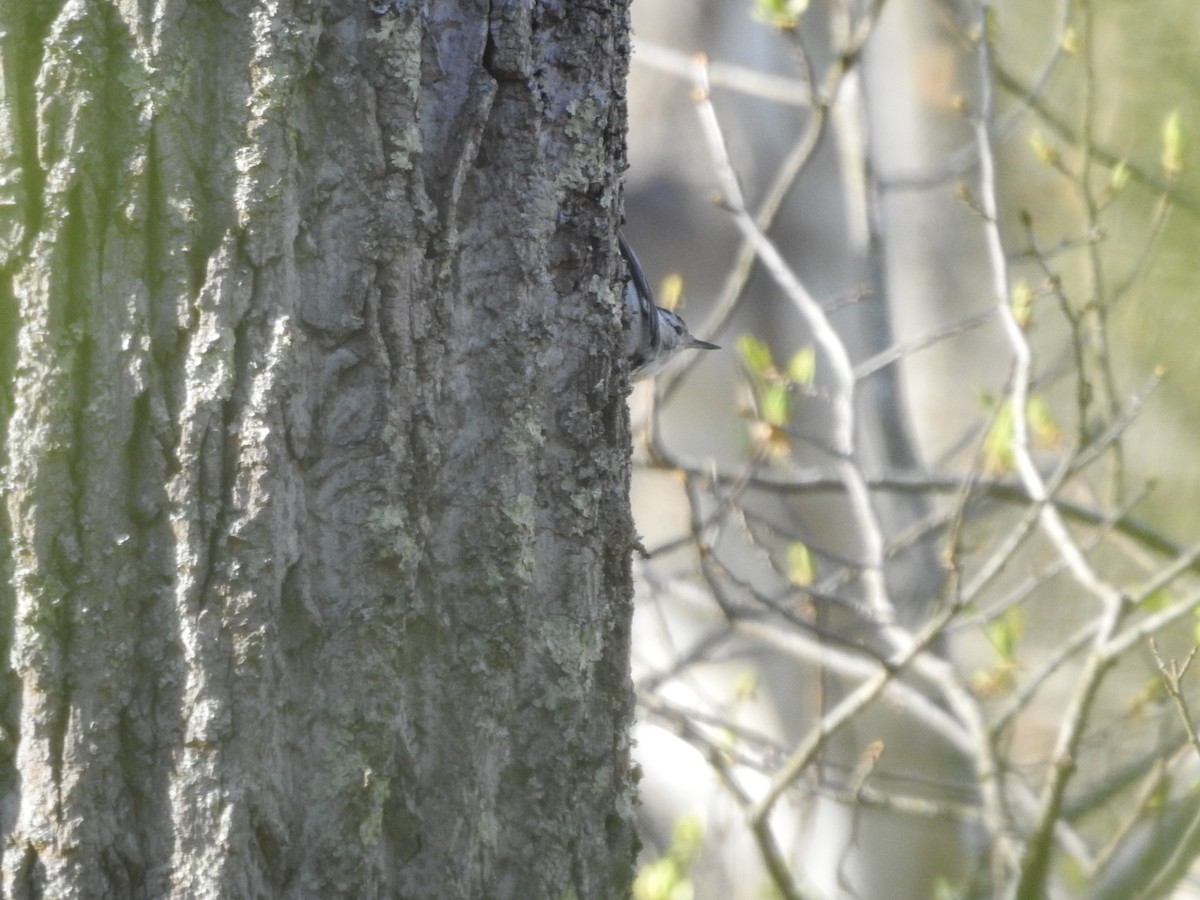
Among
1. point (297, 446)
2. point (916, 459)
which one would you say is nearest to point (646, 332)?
point (297, 446)

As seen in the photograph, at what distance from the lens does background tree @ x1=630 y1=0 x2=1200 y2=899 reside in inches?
98.3

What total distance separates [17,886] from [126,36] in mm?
702

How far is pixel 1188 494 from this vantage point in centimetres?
A: 322

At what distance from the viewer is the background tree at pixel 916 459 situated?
2.50 m

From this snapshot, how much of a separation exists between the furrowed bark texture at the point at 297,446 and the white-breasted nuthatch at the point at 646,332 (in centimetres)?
25

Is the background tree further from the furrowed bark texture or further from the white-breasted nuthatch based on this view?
the furrowed bark texture

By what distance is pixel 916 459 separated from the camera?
14.6ft

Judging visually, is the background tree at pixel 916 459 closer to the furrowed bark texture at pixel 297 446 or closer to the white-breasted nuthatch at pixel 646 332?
the white-breasted nuthatch at pixel 646 332

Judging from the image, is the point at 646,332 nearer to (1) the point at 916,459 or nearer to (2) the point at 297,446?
(2) the point at 297,446

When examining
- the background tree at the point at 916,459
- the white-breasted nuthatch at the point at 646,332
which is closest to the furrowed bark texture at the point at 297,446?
the white-breasted nuthatch at the point at 646,332

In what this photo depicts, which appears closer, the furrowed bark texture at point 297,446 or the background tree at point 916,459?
the furrowed bark texture at point 297,446

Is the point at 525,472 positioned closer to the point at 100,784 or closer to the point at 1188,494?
the point at 100,784

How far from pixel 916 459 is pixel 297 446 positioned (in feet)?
12.2

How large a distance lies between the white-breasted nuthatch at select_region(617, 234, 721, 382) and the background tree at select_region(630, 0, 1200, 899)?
0.20 metres
